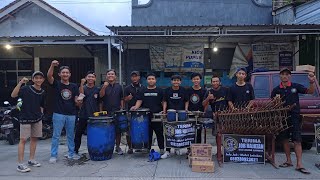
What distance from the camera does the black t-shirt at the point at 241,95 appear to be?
22.6 ft

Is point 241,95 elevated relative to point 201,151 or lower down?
elevated

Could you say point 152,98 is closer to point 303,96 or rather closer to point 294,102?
point 294,102

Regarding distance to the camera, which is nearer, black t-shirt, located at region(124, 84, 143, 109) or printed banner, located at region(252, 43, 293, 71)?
black t-shirt, located at region(124, 84, 143, 109)

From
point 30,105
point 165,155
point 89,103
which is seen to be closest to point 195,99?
point 165,155

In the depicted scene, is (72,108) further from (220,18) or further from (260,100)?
(220,18)

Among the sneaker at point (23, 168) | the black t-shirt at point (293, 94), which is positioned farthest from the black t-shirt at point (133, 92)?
the black t-shirt at point (293, 94)

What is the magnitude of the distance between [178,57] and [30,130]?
757 centimetres

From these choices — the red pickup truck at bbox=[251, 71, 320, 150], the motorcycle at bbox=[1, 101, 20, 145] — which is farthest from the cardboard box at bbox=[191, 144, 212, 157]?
the motorcycle at bbox=[1, 101, 20, 145]

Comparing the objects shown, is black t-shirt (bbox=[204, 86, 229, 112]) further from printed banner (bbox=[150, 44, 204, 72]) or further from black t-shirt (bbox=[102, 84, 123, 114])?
printed banner (bbox=[150, 44, 204, 72])

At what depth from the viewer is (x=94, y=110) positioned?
7.35 meters

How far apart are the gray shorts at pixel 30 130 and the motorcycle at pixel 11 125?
348 cm

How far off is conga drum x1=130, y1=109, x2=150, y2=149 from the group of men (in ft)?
0.67

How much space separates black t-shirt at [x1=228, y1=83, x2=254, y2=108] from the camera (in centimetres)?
689

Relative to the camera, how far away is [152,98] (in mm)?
7391
